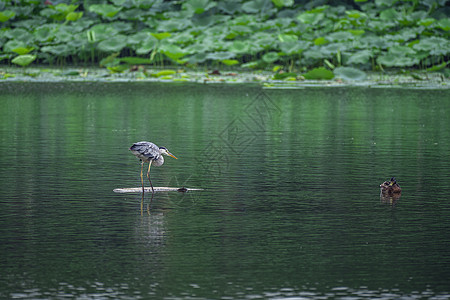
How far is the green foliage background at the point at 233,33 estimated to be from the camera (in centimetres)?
2794

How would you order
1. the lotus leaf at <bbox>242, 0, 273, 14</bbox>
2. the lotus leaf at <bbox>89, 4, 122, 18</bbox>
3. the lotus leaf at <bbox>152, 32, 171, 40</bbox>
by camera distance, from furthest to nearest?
the lotus leaf at <bbox>242, 0, 273, 14</bbox>, the lotus leaf at <bbox>89, 4, 122, 18</bbox>, the lotus leaf at <bbox>152, 32, 171, 40</bbox>

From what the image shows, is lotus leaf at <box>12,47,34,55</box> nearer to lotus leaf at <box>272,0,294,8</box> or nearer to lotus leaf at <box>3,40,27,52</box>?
lotus leaf at <box>3,40,27,52</box>

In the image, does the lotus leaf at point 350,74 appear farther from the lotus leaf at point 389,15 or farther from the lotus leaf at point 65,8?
the lotus leaf at point 65,8

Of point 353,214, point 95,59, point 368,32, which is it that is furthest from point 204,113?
point 95,59

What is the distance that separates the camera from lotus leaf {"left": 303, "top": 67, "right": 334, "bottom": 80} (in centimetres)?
2535

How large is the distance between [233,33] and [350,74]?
526 centimetres

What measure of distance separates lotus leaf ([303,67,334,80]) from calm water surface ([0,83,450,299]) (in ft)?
26.2

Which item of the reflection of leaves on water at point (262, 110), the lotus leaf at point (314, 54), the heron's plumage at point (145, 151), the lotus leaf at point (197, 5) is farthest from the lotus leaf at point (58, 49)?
the heron's plumage at point (145, 151)

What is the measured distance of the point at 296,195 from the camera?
30.5 feet

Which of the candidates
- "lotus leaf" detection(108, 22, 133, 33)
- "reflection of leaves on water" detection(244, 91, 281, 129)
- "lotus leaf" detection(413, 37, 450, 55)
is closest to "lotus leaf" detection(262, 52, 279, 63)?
"lotus leaf" detection(413, 37, 450, 55)

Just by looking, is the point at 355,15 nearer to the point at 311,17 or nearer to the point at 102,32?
the point at 311,17

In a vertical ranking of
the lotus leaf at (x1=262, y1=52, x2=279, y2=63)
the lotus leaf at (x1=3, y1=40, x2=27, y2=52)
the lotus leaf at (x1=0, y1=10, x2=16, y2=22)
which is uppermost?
the lotus leaf at (x1=0, y1=10, x2=16, y2=22)

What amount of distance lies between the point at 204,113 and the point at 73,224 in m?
10.3

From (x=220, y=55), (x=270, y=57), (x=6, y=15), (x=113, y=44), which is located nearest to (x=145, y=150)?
(x=270, y=57)
